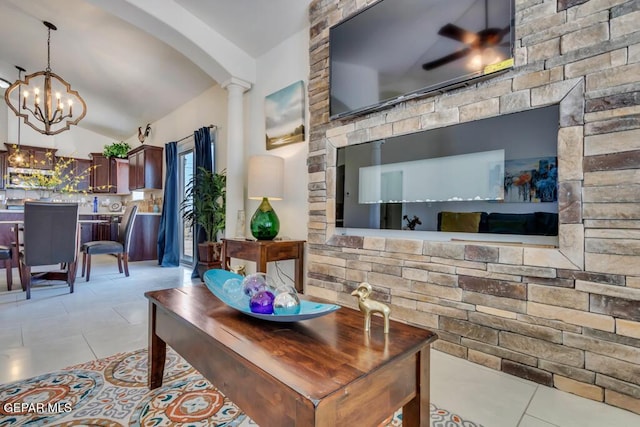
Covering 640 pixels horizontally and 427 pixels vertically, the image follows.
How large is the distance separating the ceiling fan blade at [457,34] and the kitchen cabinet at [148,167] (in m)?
5.48

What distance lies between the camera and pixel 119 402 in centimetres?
142

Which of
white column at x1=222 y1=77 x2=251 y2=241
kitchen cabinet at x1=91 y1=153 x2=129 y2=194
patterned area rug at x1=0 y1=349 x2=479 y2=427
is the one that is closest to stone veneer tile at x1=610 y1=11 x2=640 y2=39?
patterned area rug at x1=0 y1=349 x2=479 y2=427

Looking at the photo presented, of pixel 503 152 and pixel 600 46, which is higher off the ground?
pixel 600 46

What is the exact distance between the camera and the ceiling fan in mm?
1724

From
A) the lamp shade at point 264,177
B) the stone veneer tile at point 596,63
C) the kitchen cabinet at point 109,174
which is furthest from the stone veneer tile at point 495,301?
the kitchen cabinet at point 109,174

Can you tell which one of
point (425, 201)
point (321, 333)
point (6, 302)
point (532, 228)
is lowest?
point (6, 302)

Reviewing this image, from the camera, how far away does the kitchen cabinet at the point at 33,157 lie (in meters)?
6.46

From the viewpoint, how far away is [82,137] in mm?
7430

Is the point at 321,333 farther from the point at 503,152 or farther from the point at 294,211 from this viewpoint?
the point at 294,211

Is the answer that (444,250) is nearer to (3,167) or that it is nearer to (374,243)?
(374,243)

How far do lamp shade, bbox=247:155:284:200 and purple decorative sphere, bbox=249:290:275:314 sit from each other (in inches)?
68.3

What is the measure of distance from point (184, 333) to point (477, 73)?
6.43ft

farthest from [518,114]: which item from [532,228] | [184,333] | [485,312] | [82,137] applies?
[82,137]

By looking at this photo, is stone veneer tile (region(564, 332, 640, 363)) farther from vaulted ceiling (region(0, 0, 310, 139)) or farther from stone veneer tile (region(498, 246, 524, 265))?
vaulted ceiling (region(0, 0, 310, 139))
